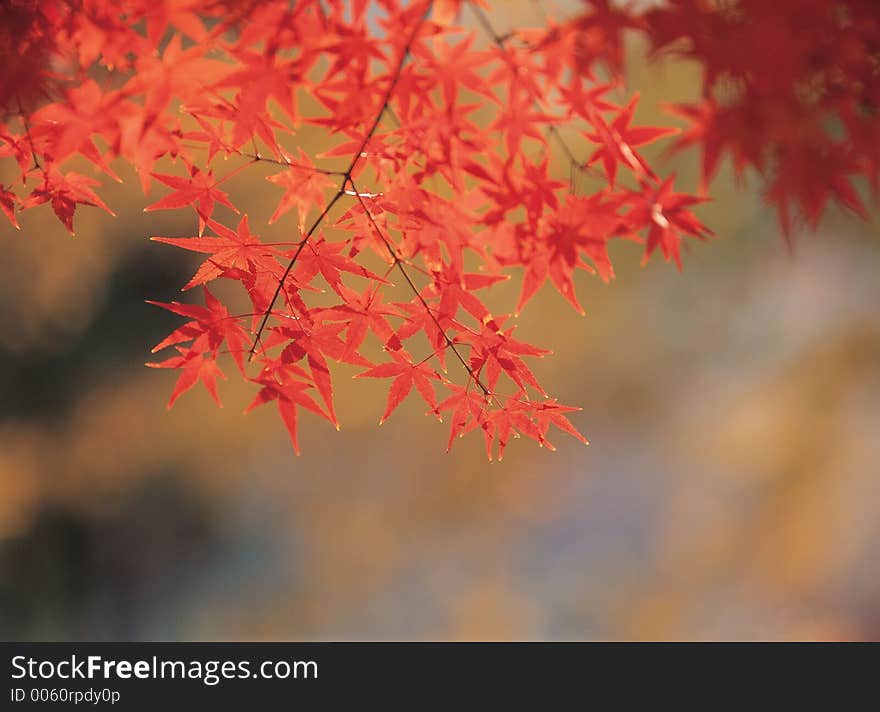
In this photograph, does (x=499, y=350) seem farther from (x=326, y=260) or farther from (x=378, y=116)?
(x=378, y=116)

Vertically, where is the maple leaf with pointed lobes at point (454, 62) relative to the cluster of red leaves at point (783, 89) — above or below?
above

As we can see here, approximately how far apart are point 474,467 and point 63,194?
10.9 feet

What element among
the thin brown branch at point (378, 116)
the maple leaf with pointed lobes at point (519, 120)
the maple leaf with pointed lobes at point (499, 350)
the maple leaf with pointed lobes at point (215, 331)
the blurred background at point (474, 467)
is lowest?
the maple leaf with pointed lobes at point (499, 350)

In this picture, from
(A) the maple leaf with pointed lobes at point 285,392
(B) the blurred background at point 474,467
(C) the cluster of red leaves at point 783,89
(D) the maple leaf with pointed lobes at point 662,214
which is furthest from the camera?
(B) the blurred background at point 474,467

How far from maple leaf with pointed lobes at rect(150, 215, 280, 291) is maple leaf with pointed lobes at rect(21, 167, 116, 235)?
179 millimetres

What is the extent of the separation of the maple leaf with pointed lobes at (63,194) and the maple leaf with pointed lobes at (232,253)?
179 mm

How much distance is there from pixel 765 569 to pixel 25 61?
14.5 ft

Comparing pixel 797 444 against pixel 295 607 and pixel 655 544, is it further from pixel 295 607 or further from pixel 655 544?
pixel 295 607

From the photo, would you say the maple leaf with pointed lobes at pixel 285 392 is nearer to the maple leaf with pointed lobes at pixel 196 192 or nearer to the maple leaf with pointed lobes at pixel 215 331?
the maple leaf with pointed lobes at pixel 215 331

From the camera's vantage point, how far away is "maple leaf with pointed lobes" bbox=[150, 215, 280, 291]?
41.3 inches

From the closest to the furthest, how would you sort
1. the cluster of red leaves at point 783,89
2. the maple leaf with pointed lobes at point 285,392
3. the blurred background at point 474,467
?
the cluster of red leaves at point 783,89, the maple leaf with pointed lobes at point 285,392, the blurred background at point 474,467

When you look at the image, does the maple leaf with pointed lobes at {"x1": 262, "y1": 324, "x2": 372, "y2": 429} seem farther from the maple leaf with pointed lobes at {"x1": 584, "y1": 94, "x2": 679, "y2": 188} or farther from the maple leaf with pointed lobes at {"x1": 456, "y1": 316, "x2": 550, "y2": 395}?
the maple leaf with pointed lobes at {"x1": 584, "y1": 94, "x2": 679, "y2": 188}

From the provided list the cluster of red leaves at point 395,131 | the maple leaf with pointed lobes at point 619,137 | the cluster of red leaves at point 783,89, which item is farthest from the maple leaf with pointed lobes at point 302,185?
the cluster of red leaves at point 783,89

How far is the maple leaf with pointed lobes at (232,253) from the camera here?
105cm
